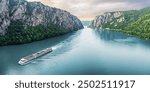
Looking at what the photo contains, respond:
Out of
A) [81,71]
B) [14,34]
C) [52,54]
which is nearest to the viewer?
[81,71]

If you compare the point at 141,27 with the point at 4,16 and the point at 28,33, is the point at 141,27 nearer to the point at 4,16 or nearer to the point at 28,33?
the point at 28,33

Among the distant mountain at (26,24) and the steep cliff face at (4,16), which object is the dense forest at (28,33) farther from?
the steep cliff face at (4,16)

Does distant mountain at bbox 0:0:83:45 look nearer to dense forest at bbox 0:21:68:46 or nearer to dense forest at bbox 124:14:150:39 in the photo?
dense forest at bbox 0:21:68:46

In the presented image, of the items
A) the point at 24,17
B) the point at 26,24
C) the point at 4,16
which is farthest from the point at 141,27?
the point at 4,16

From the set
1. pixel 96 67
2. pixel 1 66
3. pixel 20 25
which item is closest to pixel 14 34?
pixel 20 25

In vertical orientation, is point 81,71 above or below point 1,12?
below

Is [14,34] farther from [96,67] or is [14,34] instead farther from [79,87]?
[79,87]

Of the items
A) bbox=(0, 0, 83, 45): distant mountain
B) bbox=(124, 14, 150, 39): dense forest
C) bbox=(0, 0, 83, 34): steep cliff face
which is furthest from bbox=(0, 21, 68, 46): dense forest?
bbox=(124, 14, 150, 39): dense forest

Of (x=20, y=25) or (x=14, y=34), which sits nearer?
(x=14, y=34)
